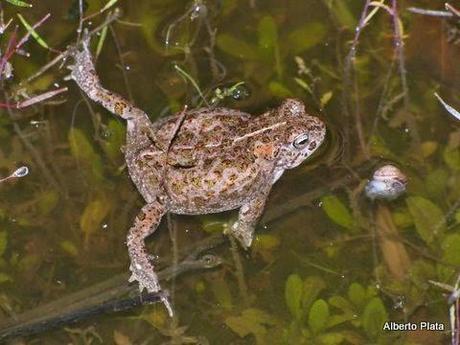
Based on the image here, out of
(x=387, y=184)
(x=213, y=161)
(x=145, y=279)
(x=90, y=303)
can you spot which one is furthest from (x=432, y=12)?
(x=90, y=303)

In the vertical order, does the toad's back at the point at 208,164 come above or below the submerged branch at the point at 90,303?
above

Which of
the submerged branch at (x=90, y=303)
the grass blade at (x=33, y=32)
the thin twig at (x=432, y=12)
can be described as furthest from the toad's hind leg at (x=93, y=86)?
the thin twig at (x=432, y=12)

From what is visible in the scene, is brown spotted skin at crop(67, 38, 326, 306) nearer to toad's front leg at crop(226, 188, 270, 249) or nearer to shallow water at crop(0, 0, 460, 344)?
toad's front leg at crop(226, 188, 270, 249)

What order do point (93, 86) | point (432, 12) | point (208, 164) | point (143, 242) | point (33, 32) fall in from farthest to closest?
point (93, 86), point (432, 12), point (33, 32), point (143, 242), point (208, 164)

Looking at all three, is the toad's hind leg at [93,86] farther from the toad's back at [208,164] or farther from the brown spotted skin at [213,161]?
the toad's back at [208,164]

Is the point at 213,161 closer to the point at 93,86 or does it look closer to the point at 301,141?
the point at 301,141

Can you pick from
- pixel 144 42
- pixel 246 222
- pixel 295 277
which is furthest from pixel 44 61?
pixel 295 277
